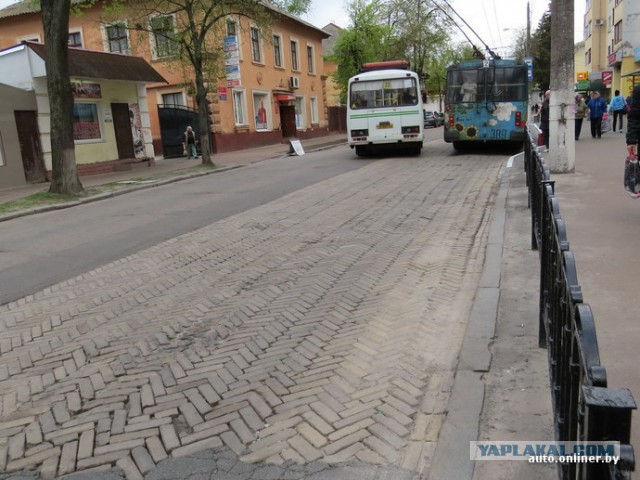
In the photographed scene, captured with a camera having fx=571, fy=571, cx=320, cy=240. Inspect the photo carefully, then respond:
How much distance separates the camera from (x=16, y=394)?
4.05 m

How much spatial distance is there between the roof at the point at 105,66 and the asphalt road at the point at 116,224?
5880mm

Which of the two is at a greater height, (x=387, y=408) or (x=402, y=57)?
(x=402, y=57)

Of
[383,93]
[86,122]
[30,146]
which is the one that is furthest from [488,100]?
[30,146]

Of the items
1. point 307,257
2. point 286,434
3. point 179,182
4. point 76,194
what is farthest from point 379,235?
point 179,182

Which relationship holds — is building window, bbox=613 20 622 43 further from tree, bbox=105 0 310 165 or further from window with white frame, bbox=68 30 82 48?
window with white frame, bbox=68 30 82 48

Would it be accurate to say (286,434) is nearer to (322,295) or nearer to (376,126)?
(322,295)

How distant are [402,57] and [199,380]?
4636 cm

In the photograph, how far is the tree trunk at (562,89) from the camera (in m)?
11.6

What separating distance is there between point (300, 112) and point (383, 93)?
785 inches

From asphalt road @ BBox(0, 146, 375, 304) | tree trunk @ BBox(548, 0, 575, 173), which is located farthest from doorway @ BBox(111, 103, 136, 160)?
tree trunk @ BBox(548, 0, 575, 173)

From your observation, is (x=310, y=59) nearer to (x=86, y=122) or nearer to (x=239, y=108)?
(x=239, y=108)

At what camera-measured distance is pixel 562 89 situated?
11812 mm

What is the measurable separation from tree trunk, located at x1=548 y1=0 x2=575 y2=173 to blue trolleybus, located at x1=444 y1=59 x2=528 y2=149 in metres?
6.80

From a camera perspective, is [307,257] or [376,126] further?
[376,126]
